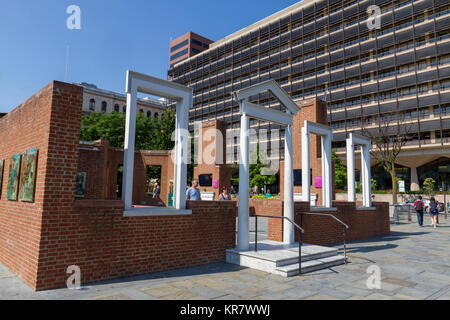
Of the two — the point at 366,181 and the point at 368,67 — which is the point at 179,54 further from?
the point at 366,181

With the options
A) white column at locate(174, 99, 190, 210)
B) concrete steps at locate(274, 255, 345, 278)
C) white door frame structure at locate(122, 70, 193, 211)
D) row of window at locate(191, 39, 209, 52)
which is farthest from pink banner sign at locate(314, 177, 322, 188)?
row of window at locate(191, 39, 209, 52)

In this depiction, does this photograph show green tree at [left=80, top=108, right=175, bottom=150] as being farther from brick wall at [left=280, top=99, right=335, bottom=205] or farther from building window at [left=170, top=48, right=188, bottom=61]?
building window at [left=170, top=48, right=188, bottom=61]

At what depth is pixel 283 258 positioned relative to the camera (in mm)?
6441

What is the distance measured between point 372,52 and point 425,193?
2185 cm

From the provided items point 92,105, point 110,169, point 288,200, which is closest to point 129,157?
point 288,200

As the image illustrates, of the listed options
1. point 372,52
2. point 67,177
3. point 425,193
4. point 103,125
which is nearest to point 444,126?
point 425,193

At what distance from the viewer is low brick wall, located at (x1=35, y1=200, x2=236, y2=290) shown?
16.6ft

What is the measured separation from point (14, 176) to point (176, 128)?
12.0ft

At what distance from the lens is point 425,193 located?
34.9 m

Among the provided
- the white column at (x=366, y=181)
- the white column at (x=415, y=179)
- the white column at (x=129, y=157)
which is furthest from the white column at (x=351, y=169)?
the white column at (x=415, y=179)

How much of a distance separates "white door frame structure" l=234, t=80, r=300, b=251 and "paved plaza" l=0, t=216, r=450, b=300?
114 centimetres

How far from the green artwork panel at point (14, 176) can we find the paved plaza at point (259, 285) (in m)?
1.53
